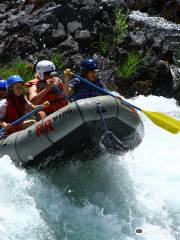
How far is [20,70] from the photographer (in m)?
10.9

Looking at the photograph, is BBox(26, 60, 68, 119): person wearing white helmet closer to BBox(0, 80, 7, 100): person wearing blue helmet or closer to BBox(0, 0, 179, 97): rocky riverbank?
BBox(0, 80, 7, 100): person wearing blue helmet

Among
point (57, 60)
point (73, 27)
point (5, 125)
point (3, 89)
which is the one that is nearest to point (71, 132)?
point (5, 125)

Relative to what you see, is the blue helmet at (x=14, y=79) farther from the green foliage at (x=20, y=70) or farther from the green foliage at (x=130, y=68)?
the green foliage at (x=130, y=68)

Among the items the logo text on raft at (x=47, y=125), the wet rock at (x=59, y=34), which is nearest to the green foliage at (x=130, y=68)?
the wet rock at (x=59, y=34)

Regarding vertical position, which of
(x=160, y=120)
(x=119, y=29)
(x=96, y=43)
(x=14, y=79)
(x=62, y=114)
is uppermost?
(x=14, y=79)

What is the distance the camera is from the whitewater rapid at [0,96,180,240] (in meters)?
6.14

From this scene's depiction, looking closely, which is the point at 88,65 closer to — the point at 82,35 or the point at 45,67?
the point at 45,67

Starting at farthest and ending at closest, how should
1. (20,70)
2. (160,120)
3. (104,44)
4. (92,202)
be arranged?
(104,44) < (20,70) < (160,120) < (92,202)

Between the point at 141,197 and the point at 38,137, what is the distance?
167 cm

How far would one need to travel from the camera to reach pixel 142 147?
880cm

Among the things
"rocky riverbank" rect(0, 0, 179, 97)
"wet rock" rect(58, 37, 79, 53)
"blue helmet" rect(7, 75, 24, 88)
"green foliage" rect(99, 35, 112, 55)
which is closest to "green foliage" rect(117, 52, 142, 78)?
"rocky riverbank" rect(0, 0, 179, 97)

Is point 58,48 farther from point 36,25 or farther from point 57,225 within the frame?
point 57,225

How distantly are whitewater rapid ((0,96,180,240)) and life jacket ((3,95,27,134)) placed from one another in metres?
0.55

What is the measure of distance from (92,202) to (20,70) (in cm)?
480
